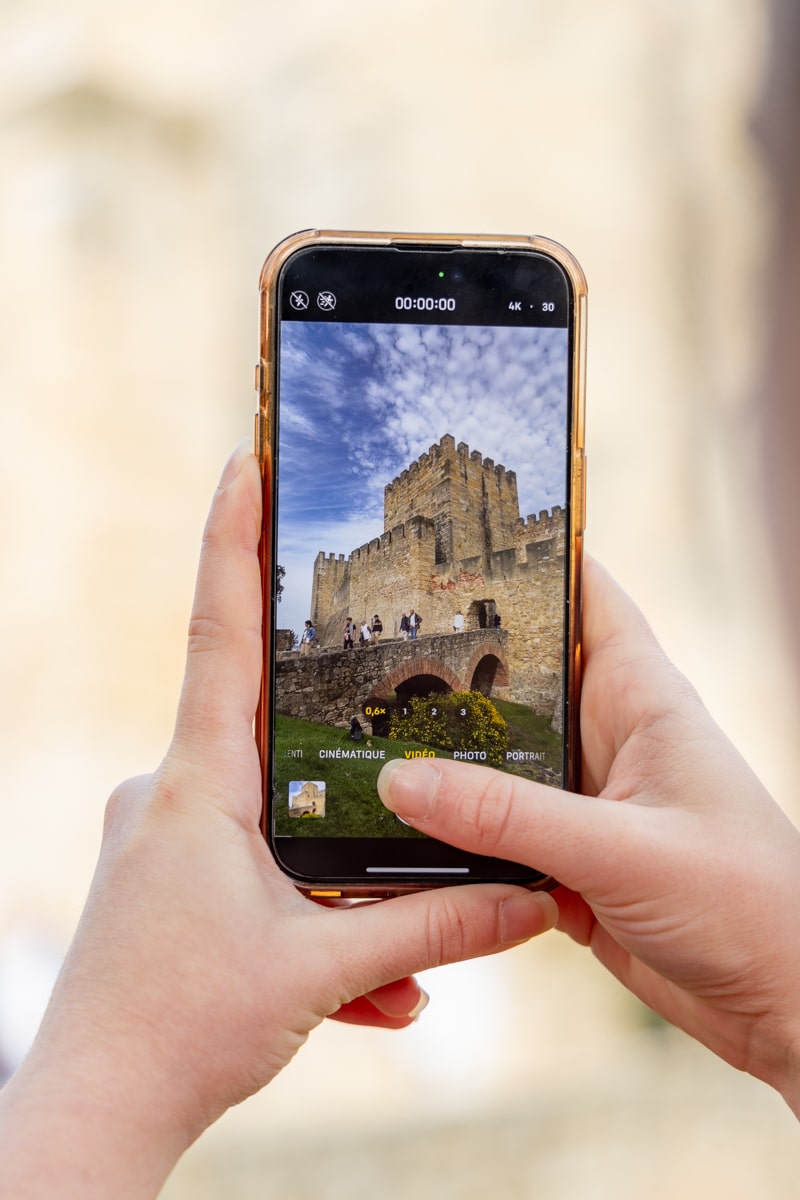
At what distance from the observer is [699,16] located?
166 centimetres

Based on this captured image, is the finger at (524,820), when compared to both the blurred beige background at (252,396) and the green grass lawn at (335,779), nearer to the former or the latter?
the green grass lawn at (335,779)

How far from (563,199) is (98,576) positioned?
120 centimetres

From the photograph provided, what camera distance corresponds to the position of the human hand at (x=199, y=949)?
0.48 meters

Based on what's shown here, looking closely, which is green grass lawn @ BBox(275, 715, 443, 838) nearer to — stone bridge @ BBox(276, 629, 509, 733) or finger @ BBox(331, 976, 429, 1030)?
stone bridge @ BBox(276, 629, 509, 733)

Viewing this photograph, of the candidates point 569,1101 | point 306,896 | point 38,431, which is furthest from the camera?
point 569,1101

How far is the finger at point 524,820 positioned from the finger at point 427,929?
5 cm

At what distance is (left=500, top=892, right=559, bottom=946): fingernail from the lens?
24.5 inches

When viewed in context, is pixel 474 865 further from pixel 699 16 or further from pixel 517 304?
pixel 699 16

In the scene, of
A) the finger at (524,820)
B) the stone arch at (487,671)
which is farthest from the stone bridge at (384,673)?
the finger at (524,820)

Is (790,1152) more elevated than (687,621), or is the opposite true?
(687,621)

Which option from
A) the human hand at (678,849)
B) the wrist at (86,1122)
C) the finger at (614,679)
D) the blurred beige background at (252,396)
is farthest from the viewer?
the blurred beige background at (252,396)

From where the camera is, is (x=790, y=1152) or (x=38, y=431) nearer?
(x=38, y=431)

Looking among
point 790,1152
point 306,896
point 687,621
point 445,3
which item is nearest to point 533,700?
point 306,896

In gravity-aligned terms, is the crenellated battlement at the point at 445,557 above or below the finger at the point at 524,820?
above
